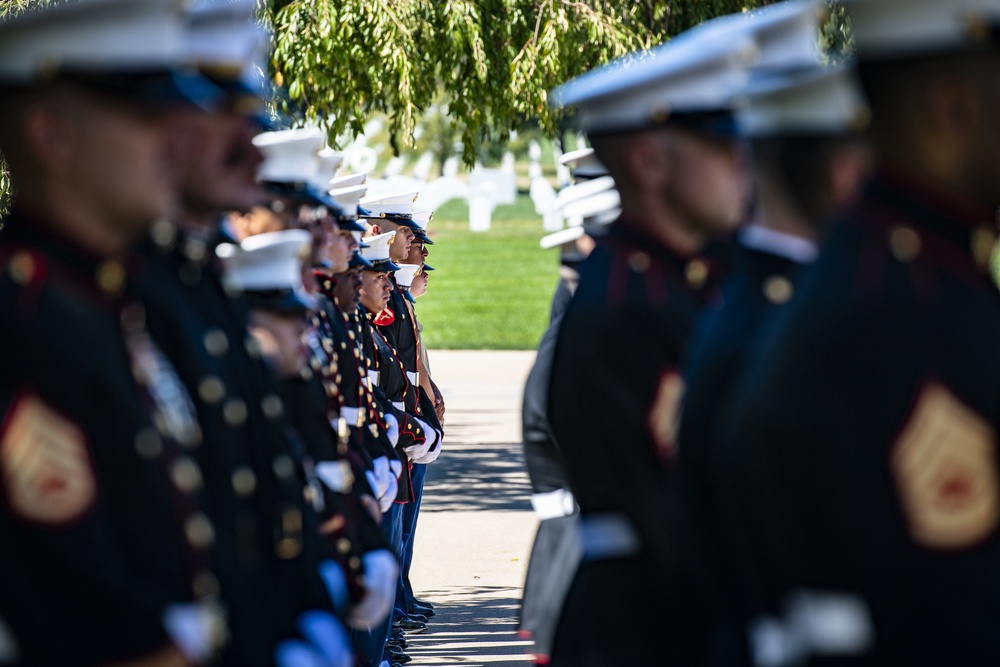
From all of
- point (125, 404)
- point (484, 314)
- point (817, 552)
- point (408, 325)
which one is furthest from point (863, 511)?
point (484, 314)

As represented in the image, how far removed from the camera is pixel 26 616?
7.34ft

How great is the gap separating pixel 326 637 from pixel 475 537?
763 cm

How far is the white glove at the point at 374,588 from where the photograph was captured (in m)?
3.76

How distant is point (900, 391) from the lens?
205cm

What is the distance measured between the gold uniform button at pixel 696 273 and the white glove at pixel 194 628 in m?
1.28

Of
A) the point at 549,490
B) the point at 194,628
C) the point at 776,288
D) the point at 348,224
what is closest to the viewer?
the point at 194,628

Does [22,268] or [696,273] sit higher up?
[22,268]

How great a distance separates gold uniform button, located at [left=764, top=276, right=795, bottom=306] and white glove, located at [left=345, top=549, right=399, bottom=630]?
142 cm

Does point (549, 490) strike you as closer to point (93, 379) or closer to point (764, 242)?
point (764, 242)

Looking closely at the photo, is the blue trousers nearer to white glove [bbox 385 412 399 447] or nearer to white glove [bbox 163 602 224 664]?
white glove [bbox 385 412 399 447]

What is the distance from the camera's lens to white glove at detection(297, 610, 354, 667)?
2805 mm

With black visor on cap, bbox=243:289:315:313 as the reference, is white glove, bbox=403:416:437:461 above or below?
below

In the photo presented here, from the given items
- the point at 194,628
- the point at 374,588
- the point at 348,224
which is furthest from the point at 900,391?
the point at 348,224

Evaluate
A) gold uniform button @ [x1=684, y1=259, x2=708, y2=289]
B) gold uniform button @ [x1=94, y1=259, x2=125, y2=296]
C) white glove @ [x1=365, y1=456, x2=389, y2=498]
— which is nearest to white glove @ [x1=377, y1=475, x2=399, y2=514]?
white glove @ [x1=365, y1=456, x2=389, y2=498]
